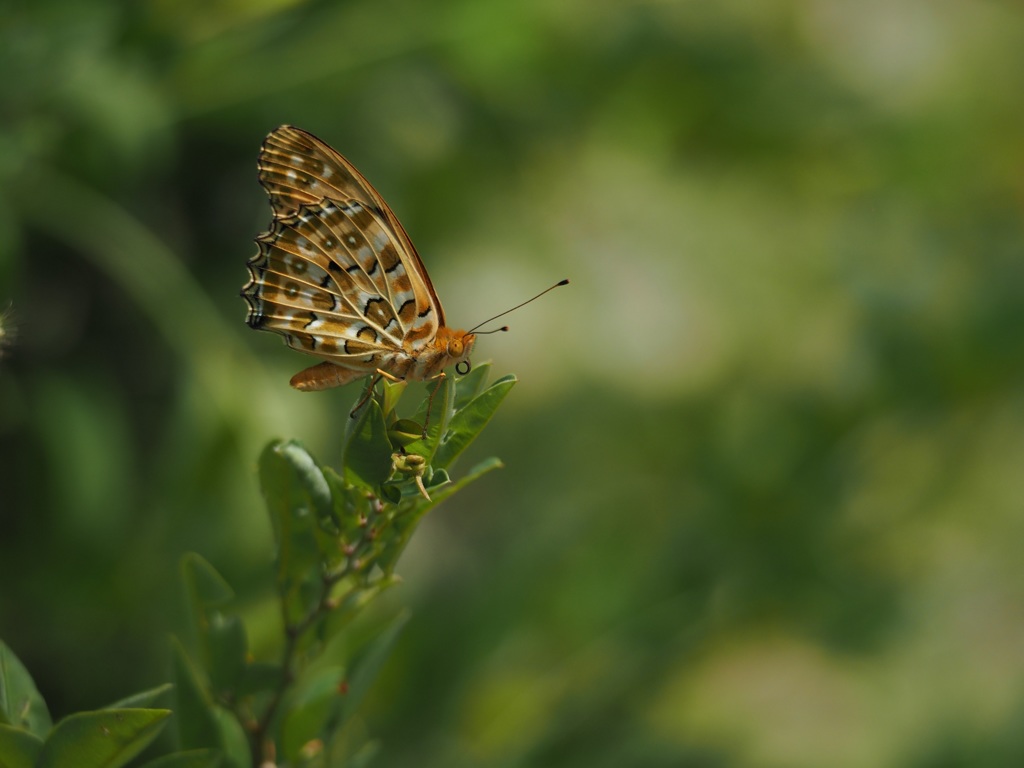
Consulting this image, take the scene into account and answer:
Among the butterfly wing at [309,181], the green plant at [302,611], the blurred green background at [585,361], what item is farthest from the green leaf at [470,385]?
the blurred green background at [585,361]

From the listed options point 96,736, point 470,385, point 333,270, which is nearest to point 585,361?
point 333,270

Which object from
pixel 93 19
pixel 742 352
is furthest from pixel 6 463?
pixel 742 352

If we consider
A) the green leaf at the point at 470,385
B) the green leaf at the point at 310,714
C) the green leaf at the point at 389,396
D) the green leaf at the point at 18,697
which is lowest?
the green leaf at the point at 310,714

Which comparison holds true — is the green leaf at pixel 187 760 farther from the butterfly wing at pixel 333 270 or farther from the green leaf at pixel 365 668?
the butterfly wing at pixel 333 270

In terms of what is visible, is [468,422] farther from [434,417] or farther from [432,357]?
[432,357]

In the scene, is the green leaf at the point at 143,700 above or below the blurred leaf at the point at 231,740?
above

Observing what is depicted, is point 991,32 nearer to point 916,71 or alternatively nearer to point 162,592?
point 916,71
